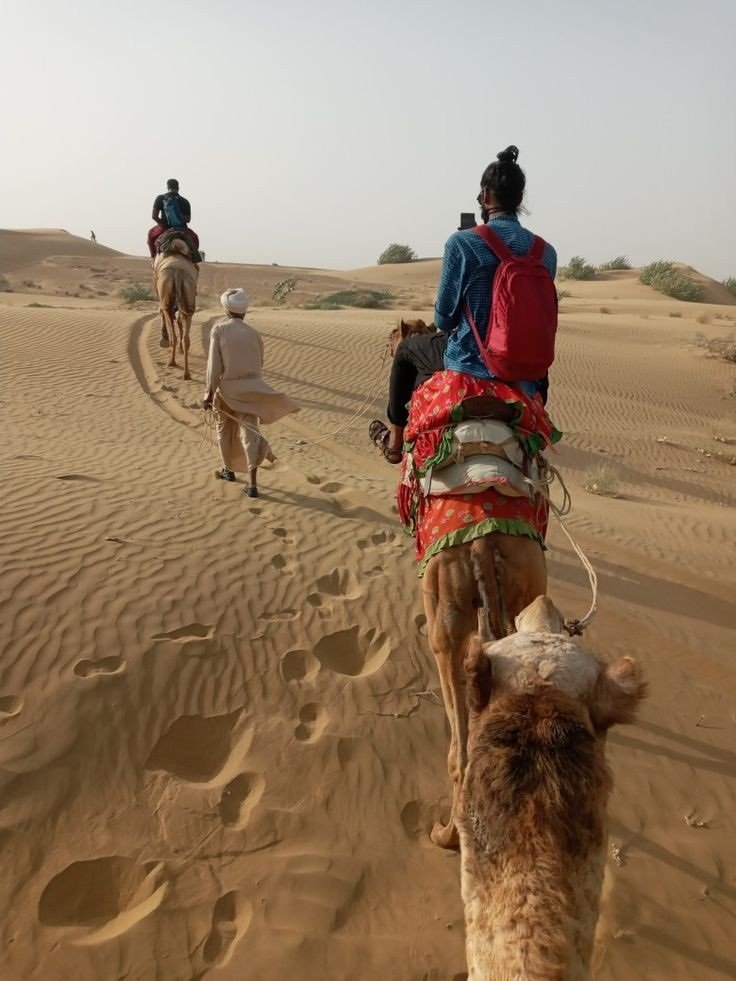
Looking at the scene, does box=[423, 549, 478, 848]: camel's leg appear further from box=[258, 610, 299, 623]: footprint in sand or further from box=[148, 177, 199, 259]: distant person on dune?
box=[148, 177, 199, 259]: distant person on dune

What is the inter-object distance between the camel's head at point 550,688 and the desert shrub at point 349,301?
973 inches

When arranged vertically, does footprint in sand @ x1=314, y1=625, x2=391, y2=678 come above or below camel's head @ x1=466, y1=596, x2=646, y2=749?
below

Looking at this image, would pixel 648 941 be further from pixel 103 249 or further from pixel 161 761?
pixel 103 249

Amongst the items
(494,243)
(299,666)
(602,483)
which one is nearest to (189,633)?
(299,666)

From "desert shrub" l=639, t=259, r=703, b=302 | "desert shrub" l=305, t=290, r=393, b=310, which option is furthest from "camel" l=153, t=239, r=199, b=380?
"desert shrub" l=639, t=259, r=703, b=302

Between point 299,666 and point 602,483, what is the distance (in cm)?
668

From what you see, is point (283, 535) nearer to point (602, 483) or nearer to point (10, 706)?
point (10, 706)

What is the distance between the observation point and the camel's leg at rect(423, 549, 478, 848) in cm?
313

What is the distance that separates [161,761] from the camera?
386cm

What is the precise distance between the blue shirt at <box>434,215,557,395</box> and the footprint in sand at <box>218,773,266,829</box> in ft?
8.49

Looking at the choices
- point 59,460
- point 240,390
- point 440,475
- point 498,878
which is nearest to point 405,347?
point 440,475

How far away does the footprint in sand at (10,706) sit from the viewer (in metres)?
3.87

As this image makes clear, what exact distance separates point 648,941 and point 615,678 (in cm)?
227

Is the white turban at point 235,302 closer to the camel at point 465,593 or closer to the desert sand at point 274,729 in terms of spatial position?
the desert sand at point 274,729
